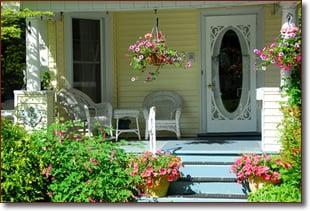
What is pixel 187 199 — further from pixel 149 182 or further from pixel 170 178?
pixel 149 182

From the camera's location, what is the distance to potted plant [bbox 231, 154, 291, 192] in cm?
575

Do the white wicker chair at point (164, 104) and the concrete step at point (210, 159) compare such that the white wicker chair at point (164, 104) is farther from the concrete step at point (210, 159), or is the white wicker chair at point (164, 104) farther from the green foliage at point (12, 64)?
the green foliage at point (12, 64)

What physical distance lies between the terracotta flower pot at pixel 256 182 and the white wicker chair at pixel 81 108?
10.2ft

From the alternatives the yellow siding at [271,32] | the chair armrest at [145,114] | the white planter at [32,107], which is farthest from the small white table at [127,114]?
the yellow siding at [271,32]

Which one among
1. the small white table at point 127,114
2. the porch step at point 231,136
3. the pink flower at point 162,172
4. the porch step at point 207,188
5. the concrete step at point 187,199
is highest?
the small white table at point 127,114

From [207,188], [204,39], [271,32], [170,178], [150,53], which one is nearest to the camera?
[170,178]

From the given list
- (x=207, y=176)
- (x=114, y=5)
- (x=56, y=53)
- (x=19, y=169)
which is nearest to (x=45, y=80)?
(x=56, y=53)

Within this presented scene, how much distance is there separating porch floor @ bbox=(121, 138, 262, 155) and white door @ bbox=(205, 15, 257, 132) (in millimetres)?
754

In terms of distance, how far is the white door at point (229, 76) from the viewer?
8.92 metres

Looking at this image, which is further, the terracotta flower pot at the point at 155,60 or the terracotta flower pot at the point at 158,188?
the terracotta flower pot at the point at 155,60

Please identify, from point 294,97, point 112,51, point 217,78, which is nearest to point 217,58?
point 217,78

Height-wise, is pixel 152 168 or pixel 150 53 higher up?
pixel 150 53

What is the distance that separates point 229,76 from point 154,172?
12.0 ft

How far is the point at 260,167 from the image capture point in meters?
5.78
